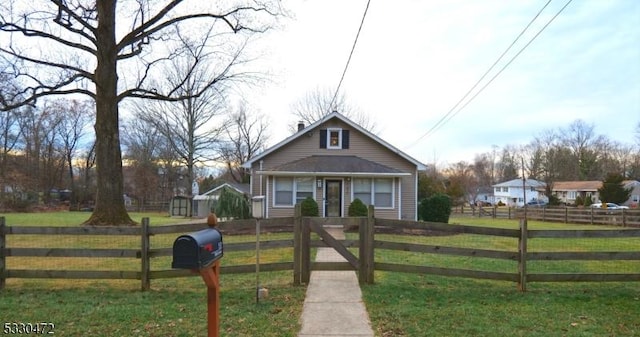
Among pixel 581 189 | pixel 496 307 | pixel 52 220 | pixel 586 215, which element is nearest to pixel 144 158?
pixel 52 220

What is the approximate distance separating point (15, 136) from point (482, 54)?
50003mm

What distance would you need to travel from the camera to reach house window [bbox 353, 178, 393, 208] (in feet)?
68.4

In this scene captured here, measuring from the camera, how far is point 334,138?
22.1 metres

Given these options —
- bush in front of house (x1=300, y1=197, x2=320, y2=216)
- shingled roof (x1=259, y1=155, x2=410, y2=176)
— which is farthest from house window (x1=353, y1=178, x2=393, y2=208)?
bush in front of house (x1=300, y1=197, x2=320, y2=216)

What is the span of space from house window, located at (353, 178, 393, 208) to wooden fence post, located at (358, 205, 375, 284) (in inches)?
531

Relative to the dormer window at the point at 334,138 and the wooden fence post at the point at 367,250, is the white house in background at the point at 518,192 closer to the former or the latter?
the dormer window at the point at 334,138

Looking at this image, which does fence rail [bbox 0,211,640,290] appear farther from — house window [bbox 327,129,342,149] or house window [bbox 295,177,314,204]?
house window [bbox 327,129,342,149]

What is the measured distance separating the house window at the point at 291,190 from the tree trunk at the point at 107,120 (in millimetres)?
6386

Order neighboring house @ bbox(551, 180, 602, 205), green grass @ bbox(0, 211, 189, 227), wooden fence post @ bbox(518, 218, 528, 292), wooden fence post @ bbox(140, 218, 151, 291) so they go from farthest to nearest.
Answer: neighboring house @ bbox(551, 180, 602, 205)
green grass @ bbox(0, 211, 189, 227)
wooden fence post @ bbox(518, 218, 528, 292)
wooden fence post @ bbox(140, 218, 151, 291)

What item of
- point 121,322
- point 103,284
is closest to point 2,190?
point 103,284

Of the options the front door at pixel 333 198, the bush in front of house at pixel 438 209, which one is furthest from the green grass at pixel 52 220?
the bush in front of house at pixel 438 209

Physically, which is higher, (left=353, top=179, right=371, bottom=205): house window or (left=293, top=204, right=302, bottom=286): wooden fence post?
(left=353, top=179, right=371, bottom=205): house window

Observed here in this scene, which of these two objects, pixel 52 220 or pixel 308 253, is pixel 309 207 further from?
pixel 52 220

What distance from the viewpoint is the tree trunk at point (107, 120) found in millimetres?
17672
